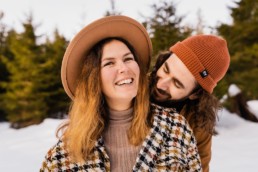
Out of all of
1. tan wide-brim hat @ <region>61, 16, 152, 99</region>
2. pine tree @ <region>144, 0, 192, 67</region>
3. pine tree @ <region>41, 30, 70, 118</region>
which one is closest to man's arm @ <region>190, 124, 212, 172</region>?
tan wide-brim hat @ <region>61, 16, 152, 99</region>

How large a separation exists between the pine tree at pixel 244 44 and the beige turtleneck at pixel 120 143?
12.2 meters

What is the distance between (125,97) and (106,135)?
0.34m

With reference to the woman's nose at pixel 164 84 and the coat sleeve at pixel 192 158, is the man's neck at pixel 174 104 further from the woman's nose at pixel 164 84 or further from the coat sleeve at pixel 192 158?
the coat sleeve at pixel 192 158

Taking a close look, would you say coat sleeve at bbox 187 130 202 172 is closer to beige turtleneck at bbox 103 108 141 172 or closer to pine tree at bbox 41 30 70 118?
beige turtleneck at bbox 103 108 141 172

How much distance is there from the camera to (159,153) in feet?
6.71

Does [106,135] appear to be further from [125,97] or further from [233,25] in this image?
[233,25]

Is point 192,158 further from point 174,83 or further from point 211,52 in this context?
point 211,52

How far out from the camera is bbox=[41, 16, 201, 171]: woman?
77.1 inches

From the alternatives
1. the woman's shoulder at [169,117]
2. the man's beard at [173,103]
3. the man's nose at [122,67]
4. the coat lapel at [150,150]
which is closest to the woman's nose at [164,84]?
the man's beard at [173,103]

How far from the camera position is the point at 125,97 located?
193 centimetres

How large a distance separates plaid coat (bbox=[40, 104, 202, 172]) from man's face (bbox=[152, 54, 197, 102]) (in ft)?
1.22

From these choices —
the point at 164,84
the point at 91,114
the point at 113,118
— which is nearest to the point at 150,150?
the point at 113,118

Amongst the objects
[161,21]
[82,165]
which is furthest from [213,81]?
[161,21]

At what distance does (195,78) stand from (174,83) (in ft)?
0.54
